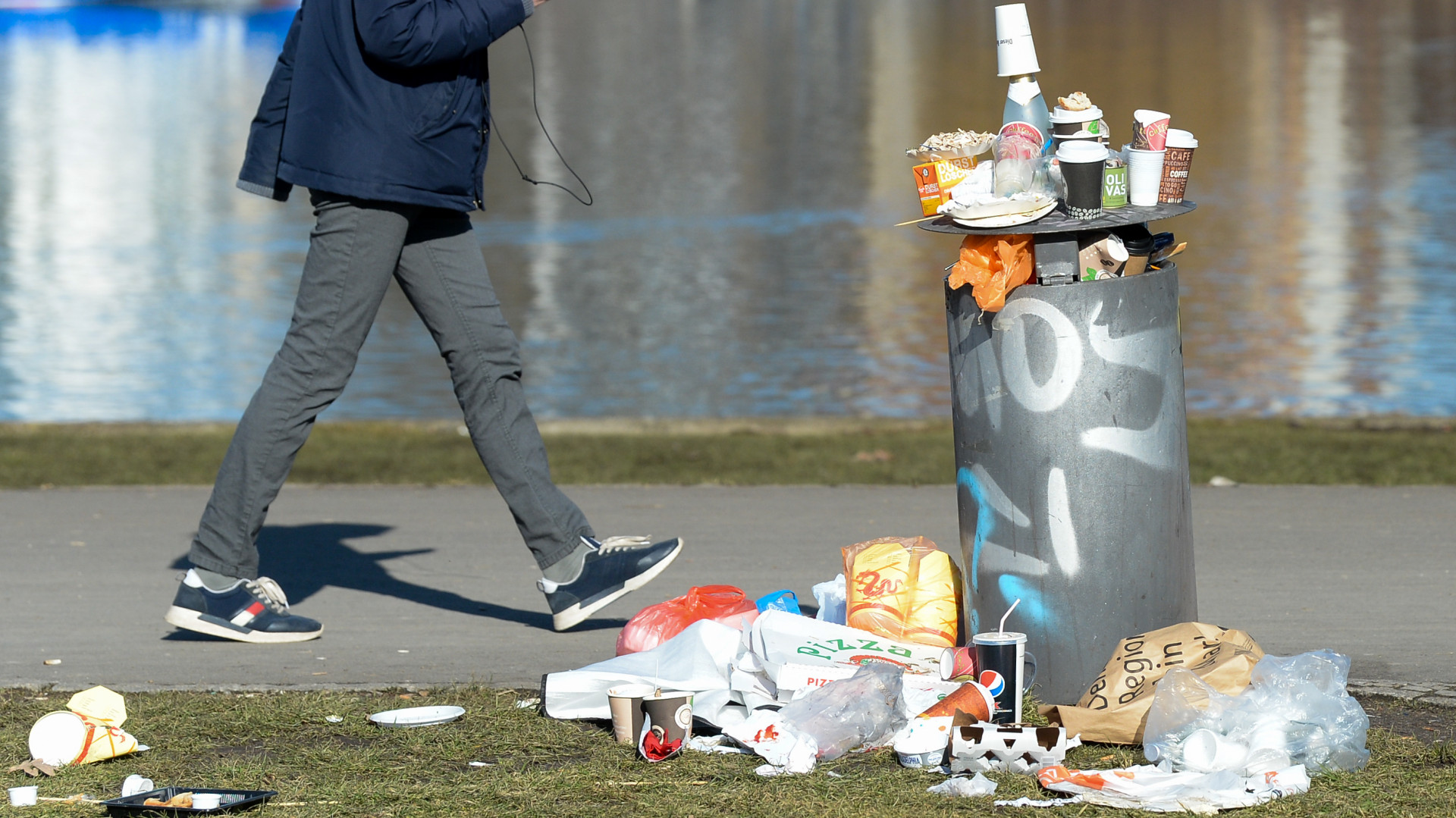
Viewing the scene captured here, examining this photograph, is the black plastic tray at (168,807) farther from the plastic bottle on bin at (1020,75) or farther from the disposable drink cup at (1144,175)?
the disposable drink cup at (1144,175)

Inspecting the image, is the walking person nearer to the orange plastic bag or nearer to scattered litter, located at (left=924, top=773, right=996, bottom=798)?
the orange plastic bag

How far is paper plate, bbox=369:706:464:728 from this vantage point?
12.7 feet

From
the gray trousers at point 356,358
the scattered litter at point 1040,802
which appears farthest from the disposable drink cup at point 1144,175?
the gray trousers at point 356,358

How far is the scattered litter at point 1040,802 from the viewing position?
3271 millimetres

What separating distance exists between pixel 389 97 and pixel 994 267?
164 cm

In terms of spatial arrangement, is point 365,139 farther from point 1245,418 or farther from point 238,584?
Answer: point 1245,418

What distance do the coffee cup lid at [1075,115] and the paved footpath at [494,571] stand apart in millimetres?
1546

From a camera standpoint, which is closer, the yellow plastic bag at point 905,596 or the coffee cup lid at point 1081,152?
the coffee cup lid at point 1081,152

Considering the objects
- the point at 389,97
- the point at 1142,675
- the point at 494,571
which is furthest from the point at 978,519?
the point at 494,571

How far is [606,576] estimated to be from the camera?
4.58 metres

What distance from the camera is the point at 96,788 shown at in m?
3.45

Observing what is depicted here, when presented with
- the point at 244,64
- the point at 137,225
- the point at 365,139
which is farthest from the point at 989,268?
the point at 244,64

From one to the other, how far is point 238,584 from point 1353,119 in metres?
23.6

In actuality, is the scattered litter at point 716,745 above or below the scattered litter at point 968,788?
below
